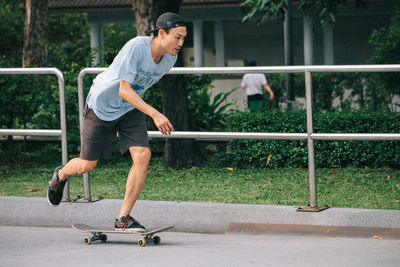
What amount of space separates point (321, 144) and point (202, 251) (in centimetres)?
469

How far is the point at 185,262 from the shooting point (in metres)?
5.27

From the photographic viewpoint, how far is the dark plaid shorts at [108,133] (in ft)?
19.6

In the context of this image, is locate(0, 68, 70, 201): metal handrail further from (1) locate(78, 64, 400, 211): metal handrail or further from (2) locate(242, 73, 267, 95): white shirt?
(2) locate(242, 73, 267, 95): white shirt

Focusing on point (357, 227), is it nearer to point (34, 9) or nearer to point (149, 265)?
point (149, 265)

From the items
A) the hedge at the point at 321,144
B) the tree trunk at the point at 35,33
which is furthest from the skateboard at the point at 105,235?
the tree trunk at the point at 35,33

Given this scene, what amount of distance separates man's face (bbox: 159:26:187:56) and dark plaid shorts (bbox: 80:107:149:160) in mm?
606

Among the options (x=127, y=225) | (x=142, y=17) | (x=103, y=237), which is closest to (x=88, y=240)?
(x=103, y=237)

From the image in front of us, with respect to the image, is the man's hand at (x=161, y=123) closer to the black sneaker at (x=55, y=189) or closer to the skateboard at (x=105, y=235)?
the skateboard at (x=105, y=235)

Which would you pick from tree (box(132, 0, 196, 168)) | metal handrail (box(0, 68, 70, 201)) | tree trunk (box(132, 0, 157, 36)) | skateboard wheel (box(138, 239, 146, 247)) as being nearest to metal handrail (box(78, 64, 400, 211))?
metal handrail (box(0, 68, 70, 201))

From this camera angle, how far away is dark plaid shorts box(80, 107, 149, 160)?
5.96 m

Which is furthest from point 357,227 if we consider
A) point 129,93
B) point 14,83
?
point 14,83

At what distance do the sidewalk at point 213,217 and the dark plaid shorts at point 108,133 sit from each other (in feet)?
2.86

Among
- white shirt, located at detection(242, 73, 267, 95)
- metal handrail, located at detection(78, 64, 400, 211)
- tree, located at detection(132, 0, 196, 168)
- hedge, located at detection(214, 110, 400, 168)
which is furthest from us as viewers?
white shirt, located at detection(242, 73, 267, 95)

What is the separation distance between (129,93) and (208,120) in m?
6.87
